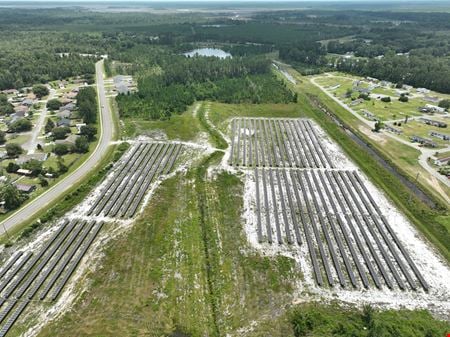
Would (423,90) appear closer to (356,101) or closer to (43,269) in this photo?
(356,101)

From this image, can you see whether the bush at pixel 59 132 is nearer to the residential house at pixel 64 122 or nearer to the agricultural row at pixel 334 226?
the residential house at pixel 64 122

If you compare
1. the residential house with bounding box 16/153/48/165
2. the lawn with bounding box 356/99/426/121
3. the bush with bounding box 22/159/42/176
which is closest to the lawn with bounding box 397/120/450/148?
the lawn with bounding box 356/99/426/121

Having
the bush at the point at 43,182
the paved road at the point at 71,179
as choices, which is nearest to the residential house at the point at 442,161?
the paved road at the point at 71,179

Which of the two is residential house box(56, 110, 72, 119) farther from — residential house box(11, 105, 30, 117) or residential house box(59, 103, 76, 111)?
residential house box(11, 105, 30, 117)

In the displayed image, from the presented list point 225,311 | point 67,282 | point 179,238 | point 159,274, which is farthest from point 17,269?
point 225,311

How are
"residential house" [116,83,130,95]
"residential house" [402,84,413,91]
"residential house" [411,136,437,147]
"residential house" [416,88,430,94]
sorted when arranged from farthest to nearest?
1. "residential house" [402,84,413,91]
2. "residential house" [416,88,430,94]
3. "residential house" [116,83,130,95]
4. "residential house" [411,136,437,147]

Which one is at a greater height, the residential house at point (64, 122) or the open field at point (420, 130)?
the residential house at point (64, 122)
